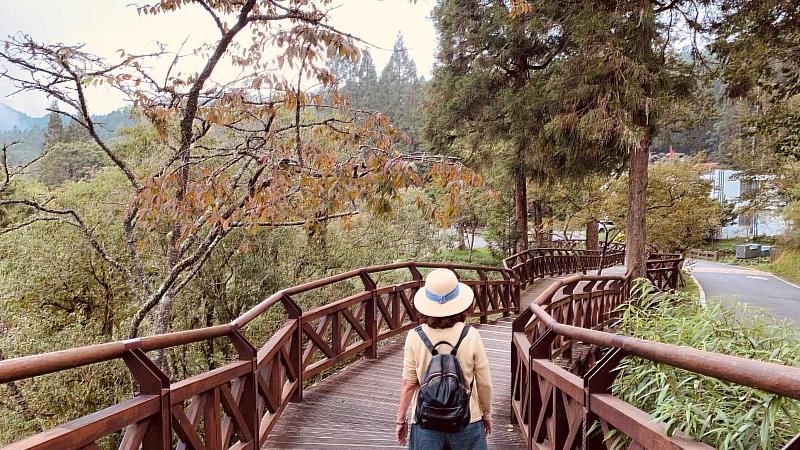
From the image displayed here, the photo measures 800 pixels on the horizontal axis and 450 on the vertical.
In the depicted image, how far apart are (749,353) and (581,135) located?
831 centimetres

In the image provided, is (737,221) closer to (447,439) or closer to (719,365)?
(447,439)

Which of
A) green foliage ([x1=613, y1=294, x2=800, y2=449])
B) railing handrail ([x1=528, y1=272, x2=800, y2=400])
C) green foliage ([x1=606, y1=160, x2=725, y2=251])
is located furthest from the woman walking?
green foliage ([x1=606, y1=160, x2=725, y2=251])

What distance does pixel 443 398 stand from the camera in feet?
7.72

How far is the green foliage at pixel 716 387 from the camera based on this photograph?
2012 millimetres

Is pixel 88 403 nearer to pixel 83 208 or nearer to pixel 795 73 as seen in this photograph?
pixel 83 208

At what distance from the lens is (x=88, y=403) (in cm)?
905

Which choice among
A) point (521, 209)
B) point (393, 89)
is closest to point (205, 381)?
point (521, 209)

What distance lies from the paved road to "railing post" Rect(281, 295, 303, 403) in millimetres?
13003

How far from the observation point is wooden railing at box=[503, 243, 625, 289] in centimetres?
1562

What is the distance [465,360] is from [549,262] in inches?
717

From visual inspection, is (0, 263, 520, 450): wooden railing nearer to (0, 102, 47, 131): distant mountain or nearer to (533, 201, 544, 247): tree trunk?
(0, 102, 47, 131): distant mountain

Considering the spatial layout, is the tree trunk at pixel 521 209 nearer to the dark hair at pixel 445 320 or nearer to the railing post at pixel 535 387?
the railing post at pixel 535 387

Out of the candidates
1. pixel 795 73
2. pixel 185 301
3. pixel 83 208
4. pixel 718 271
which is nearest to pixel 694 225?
pixel 718 271

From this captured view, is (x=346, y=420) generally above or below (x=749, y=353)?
below
